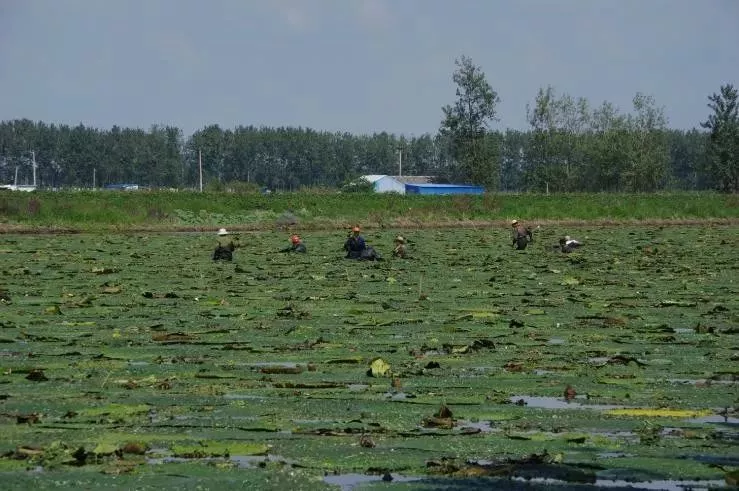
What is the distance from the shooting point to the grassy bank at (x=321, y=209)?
5762 centimetres

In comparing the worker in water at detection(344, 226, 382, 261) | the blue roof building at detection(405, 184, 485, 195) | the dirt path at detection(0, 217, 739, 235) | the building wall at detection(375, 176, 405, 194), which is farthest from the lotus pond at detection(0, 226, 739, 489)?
the building wall at detection(375, 176, 405, 194)

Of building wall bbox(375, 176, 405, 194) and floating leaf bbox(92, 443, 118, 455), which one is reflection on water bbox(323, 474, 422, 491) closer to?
floating leaf bbox(92, 443, 118, 455)

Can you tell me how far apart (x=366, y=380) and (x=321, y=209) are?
5282 centimetres

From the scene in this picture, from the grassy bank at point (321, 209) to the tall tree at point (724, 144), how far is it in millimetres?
24272

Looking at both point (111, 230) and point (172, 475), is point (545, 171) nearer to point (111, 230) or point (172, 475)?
point (111, 230)

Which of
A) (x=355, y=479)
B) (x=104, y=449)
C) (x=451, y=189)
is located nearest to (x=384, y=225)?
(x=451, y=189)

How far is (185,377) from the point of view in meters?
12.6

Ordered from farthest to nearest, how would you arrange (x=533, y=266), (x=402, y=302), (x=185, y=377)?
(x=533, y=266)
(x=402, y=302)
(x=185, y=377)

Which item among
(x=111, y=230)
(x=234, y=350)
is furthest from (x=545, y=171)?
(x=234, y=350)

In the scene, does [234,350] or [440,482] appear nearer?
[440,482]

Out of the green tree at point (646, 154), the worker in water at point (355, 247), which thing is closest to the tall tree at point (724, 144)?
the green tree at point (646, 154)

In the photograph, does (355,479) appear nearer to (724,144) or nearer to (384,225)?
(384,225)

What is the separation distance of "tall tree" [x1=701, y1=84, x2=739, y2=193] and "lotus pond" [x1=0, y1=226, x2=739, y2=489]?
237ft

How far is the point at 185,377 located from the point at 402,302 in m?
8.41
